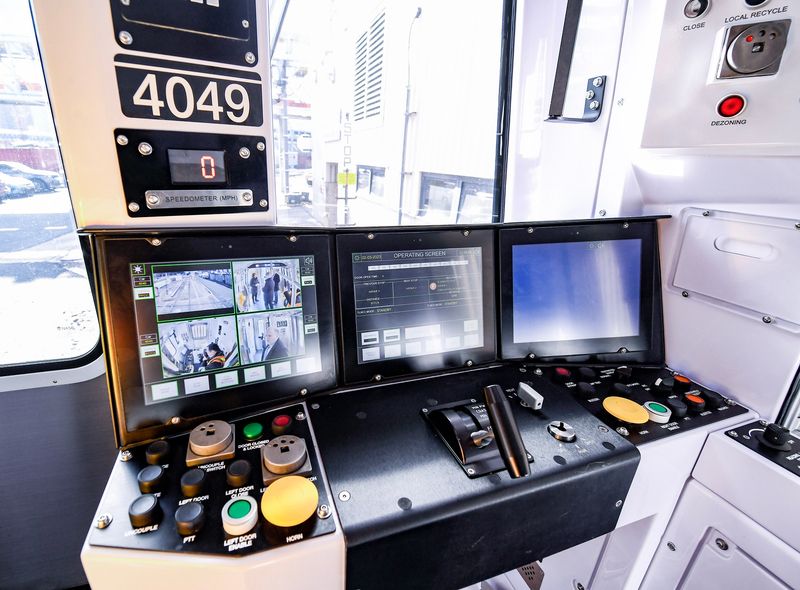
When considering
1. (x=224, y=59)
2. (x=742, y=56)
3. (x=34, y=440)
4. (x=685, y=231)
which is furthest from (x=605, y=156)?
(x=34, y=440)

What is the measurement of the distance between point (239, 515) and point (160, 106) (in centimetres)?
76

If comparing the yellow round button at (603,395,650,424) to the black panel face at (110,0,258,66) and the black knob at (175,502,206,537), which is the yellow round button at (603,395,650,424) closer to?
the black knob at (175,502,206,537)

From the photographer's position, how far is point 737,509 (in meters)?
0.93

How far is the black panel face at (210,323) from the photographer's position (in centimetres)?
79

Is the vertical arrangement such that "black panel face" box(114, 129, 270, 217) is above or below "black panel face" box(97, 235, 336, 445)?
above

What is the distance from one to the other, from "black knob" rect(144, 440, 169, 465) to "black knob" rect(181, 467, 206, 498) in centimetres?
8

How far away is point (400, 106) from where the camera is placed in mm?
2311

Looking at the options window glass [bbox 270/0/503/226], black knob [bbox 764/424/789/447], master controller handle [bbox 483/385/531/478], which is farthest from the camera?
window glass [bbox 270/0/503/226]

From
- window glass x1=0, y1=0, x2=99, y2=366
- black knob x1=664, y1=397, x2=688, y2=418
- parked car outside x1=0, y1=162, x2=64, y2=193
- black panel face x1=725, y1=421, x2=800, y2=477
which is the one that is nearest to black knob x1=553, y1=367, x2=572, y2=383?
black knob x1=664, y1=397, x2=688, y2=418

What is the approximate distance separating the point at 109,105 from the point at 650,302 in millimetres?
1458

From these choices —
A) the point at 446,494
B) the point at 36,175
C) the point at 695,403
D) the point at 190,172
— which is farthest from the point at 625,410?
the point at 36,175

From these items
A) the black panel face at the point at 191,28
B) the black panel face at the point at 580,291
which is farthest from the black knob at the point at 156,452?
the black panel face at the point at 580,291

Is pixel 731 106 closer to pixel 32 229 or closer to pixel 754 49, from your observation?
pixel 754 49

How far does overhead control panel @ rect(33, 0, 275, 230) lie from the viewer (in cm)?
73
